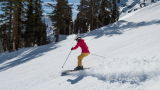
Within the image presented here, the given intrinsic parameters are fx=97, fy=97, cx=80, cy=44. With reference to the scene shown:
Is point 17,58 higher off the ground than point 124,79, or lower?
lower

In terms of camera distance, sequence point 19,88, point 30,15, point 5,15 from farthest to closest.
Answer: point 30,15 < point 5,15 < point 19,88

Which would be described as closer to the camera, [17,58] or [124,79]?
[124,79]

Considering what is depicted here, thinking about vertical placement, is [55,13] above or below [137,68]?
above

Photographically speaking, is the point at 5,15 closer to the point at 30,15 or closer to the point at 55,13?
the point at 30,15

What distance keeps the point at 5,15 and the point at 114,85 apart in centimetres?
2341

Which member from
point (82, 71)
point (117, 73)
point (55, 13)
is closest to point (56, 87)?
point (82, 71)

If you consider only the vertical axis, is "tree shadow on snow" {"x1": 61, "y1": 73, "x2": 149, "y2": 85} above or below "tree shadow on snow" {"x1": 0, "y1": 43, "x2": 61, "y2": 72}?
above

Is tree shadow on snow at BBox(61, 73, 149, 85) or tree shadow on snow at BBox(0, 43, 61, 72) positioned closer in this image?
tree shadow on snow at BBox(61, 73, 149, 85)

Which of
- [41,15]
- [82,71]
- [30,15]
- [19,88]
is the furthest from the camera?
[41,15]

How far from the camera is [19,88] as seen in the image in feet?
14.8

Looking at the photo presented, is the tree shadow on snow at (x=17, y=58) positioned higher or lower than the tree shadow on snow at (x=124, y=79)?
lower

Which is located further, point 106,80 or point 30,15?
point 30,15

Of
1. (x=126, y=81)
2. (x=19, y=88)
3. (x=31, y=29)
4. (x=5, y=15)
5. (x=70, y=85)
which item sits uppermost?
(x=5, y=15)

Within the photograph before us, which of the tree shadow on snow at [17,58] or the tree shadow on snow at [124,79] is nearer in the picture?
the tree shadow on snow at [124,79]
